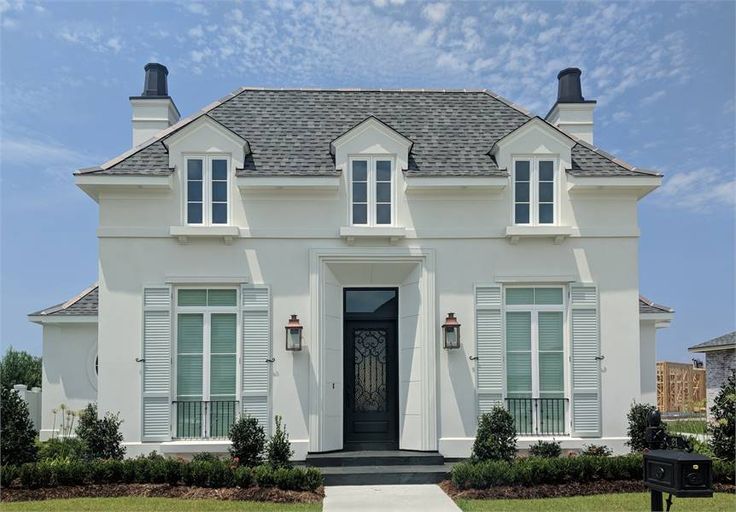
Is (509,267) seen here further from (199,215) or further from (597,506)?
(199,215)

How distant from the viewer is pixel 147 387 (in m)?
11.2

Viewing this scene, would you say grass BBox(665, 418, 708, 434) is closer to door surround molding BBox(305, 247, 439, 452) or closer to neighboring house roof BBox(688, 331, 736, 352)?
neighboring house roof BBox(688, 331, 736, 352)

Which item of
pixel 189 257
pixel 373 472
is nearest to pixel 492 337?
pixel 373 472

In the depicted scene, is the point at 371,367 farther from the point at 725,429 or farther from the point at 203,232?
the point at 725,429

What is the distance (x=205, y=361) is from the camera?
37.2 feet

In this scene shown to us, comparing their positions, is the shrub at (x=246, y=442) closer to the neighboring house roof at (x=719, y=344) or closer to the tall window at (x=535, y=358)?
the tall window at (x=535, y=358)

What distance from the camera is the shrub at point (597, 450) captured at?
10.9 m

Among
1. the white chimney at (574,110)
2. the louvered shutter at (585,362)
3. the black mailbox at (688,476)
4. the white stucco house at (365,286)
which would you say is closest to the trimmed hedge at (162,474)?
the white stucco house at (365,286)

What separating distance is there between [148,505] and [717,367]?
59.8ft

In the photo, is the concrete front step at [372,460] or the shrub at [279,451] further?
the concrete front step at [372,460]

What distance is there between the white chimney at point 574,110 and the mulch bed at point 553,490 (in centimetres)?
709

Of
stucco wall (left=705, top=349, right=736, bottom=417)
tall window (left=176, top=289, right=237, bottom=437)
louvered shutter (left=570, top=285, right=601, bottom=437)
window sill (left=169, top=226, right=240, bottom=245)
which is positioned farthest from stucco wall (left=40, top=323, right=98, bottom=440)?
stucco wall (left=705, top=349, right=736, bottom=417)

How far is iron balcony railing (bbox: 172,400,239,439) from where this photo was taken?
11219 millimetres

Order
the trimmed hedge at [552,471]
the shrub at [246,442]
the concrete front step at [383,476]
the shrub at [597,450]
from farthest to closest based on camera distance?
the shrub at [597,450] → the shrub at [246,442] → the concrete front step at [383,476] → the trimmed hedge at [552,471]
